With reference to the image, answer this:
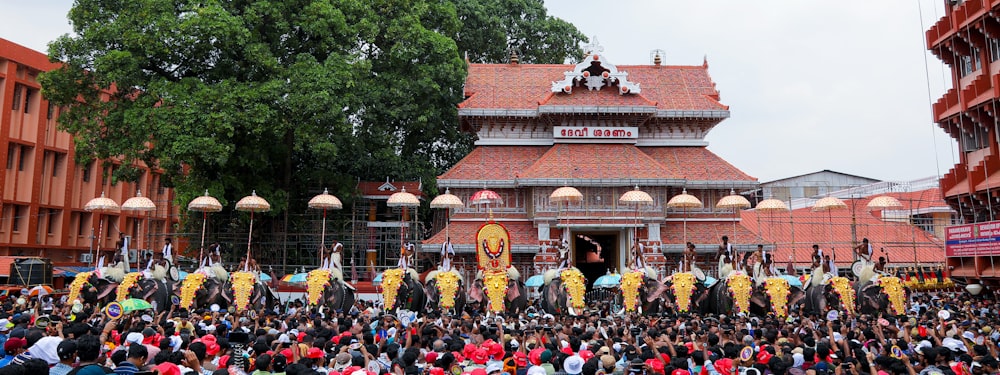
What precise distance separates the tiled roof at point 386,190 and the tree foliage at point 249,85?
1.08 m

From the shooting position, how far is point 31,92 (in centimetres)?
3475

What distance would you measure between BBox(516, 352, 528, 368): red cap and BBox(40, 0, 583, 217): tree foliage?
19225 mm

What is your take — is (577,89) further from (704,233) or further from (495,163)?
(704,233)

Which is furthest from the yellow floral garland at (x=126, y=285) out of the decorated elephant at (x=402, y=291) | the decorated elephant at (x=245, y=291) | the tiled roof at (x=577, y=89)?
the tiled roof at (x=577, y=89)

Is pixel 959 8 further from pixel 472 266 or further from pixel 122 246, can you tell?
pixel 122 246

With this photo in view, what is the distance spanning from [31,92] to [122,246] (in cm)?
1880

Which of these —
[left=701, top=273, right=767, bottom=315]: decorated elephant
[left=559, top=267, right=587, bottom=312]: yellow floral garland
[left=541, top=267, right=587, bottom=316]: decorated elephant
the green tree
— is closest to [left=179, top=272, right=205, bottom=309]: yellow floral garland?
[left=541, top=267, right=587, bottom=316]: decorated elephant

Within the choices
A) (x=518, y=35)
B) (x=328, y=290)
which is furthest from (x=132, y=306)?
(x=518, y=35)

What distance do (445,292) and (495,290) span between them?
1319 millimetres

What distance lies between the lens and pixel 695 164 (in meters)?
32.2

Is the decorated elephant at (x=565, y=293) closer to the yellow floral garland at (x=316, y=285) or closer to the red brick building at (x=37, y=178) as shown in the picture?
the yellow floral garland at (x=316, y=285)

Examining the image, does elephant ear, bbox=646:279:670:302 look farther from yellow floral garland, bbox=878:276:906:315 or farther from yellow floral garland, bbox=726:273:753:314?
yellow floral garland, bbox=878:276:906:315

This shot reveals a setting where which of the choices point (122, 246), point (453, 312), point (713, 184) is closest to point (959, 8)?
point (713, 184)

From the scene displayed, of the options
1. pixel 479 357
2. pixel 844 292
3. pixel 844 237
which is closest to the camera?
pixel 479 357
